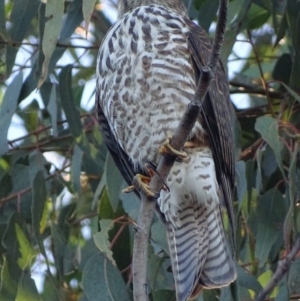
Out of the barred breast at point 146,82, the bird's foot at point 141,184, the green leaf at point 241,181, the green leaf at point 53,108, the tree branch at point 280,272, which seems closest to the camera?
the bird's foot at point 141,184

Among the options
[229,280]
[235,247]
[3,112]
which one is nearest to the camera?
[229,280]

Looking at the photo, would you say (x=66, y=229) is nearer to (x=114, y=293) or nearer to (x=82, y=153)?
(x=82, y=153)

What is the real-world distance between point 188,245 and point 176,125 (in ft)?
1.36

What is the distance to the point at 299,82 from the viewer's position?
134 inches

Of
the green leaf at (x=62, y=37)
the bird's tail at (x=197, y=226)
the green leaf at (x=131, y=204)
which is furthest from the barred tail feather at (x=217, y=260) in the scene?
the green leaf at (x=62, y=37)

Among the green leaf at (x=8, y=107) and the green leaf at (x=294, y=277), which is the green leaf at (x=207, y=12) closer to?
the green leaf at (x=8, y=107)

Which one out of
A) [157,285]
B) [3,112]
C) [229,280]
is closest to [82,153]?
[3,112]

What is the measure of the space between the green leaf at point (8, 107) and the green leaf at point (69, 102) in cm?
16

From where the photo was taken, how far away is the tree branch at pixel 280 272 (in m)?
2.93

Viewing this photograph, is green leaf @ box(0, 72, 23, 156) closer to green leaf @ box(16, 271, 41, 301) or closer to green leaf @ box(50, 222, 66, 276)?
green leaf @ box(50, 222, 66, 276)

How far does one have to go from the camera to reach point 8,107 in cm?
339

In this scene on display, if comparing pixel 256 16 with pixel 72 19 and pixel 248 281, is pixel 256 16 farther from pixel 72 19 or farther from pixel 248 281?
pixel 248 281

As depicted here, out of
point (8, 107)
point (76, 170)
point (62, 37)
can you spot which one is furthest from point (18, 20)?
point (76, 170)

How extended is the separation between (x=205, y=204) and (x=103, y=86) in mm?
524
